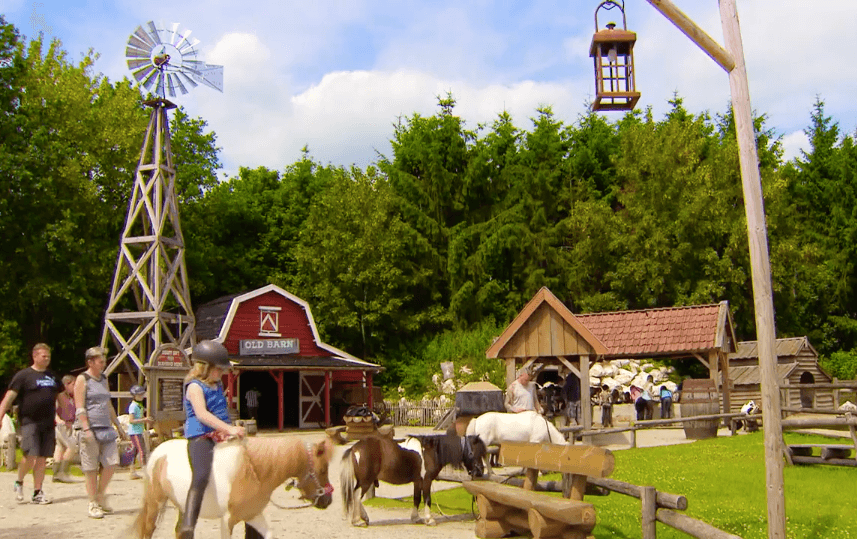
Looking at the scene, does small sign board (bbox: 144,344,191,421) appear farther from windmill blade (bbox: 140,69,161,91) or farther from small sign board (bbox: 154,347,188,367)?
windmill blade (bbox: 140,69,161,91)

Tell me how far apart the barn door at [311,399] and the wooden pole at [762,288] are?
86.7 ft

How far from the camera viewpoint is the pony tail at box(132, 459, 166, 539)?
6.76 m

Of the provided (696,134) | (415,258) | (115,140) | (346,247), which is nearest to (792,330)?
(696,134)

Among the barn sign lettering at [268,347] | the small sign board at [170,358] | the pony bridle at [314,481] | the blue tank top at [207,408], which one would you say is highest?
the barn sign lettering at [268,347]

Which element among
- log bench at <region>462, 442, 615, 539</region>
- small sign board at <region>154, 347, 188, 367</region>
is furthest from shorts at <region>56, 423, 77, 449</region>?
log bench at <region>462, 442, 615, 539</region>

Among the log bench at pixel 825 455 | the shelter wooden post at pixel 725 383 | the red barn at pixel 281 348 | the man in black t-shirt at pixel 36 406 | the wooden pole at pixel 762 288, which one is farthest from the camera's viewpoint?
the red barn at pixel 281 348

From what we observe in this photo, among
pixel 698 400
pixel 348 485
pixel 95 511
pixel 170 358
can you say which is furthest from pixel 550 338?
pixel 95 511

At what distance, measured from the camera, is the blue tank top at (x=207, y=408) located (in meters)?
6.55

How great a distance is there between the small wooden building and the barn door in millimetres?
15694

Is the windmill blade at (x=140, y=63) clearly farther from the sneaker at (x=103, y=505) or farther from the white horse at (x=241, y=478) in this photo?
the white horse at (x=241, y=478)

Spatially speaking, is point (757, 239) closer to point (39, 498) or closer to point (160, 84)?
point (39, 498)

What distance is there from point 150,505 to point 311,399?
1051 inches

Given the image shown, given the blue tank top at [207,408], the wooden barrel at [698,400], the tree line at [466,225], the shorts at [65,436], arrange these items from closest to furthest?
the blue tank top at [207,408], the shorts at [65,436], the wooden barrel at [698,400], the tree line at [466,225]

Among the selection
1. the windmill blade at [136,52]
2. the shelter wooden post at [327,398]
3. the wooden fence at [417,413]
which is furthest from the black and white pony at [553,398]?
the windmill blade at [136,52]
